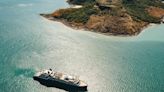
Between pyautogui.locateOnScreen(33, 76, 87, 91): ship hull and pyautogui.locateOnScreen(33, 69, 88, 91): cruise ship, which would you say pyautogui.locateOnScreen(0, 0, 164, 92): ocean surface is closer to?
pyautogui.locateOnScreen(33, 76, 87, 91): ship hull

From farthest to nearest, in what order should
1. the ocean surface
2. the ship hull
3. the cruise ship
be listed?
1. the ocean surface
2. the cruise ship
3. the ship hull

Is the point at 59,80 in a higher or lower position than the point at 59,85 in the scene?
higher

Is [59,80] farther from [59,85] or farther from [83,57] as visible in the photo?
[83,57]

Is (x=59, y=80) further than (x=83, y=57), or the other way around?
(x=83, y=57)

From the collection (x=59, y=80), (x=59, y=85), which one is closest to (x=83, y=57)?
(x=59, y=80)

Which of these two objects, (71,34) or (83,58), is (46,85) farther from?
(71,34)

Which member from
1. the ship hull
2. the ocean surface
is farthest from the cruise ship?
the ocean surface
